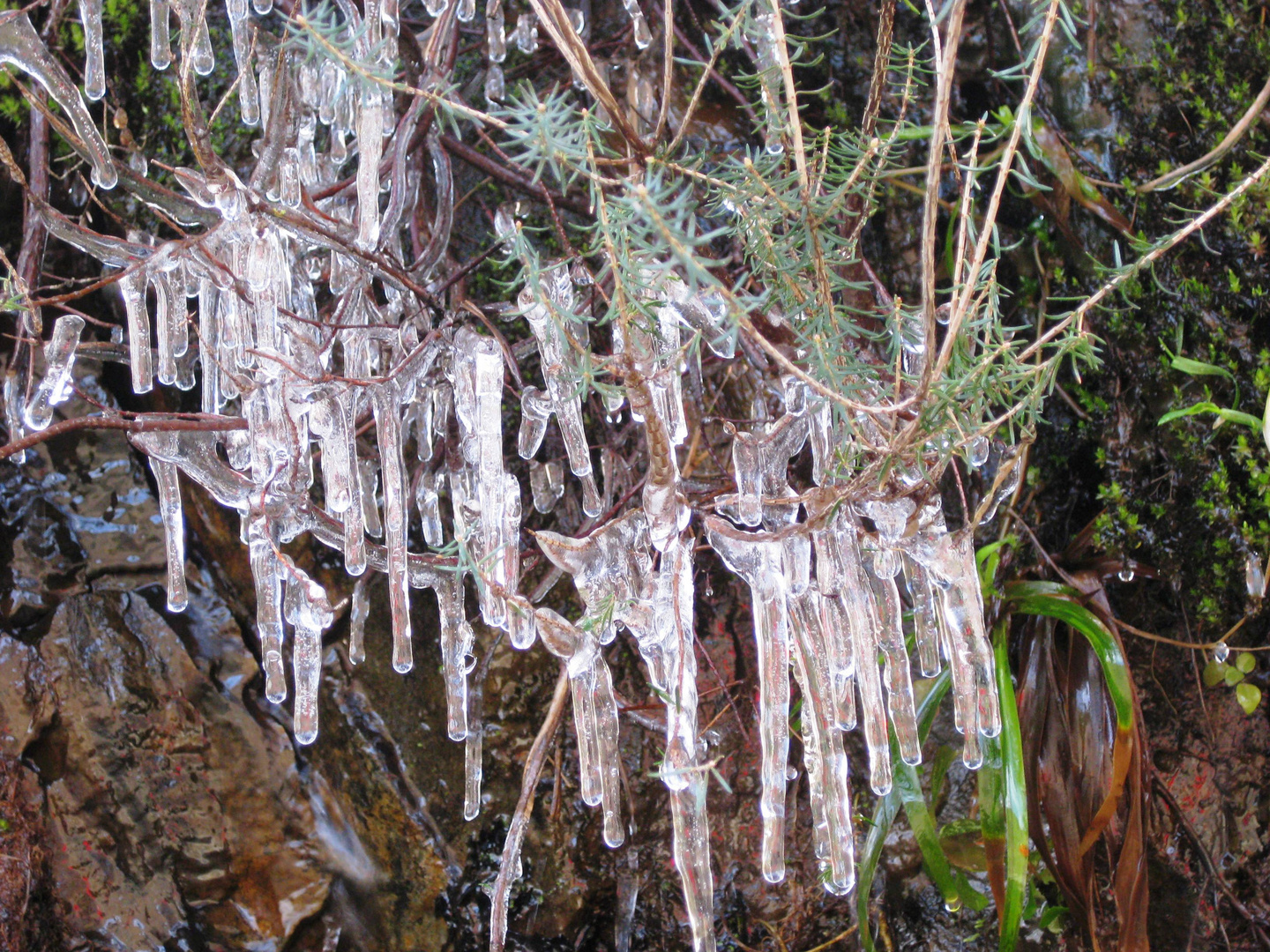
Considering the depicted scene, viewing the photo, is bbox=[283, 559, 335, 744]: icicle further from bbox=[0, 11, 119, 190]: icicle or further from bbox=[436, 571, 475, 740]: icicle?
bbox=[0, 11, 119, 190]: icicle

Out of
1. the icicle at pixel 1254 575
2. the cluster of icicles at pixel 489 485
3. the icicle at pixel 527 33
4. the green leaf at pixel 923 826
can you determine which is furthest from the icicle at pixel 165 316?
the icicle at pixel 1254 575

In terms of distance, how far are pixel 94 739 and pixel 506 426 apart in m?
0.99

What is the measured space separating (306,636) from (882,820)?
38.2 inches

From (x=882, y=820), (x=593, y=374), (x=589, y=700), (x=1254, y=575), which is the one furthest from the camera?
(x=1254, y=575)

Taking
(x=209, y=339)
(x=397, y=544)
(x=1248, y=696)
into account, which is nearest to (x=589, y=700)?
(x=397, y=544)

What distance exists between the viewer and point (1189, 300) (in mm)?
1750

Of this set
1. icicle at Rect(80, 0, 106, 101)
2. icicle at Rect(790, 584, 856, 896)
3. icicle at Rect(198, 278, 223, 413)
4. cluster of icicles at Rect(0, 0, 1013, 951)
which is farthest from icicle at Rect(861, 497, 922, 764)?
icicle at Rect(80, 0, 106, 101)

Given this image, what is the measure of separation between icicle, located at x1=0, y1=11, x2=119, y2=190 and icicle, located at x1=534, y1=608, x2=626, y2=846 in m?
0.93

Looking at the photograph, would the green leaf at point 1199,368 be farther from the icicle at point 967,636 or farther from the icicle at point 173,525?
the icicle at point 173,525

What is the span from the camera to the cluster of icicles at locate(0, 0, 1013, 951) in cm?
119

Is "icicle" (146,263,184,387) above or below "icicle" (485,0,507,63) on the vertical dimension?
below

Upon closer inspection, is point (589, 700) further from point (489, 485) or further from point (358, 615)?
point (358, 615)

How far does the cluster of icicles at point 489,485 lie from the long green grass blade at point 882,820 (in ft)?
0.75

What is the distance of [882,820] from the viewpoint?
5.18 ft
